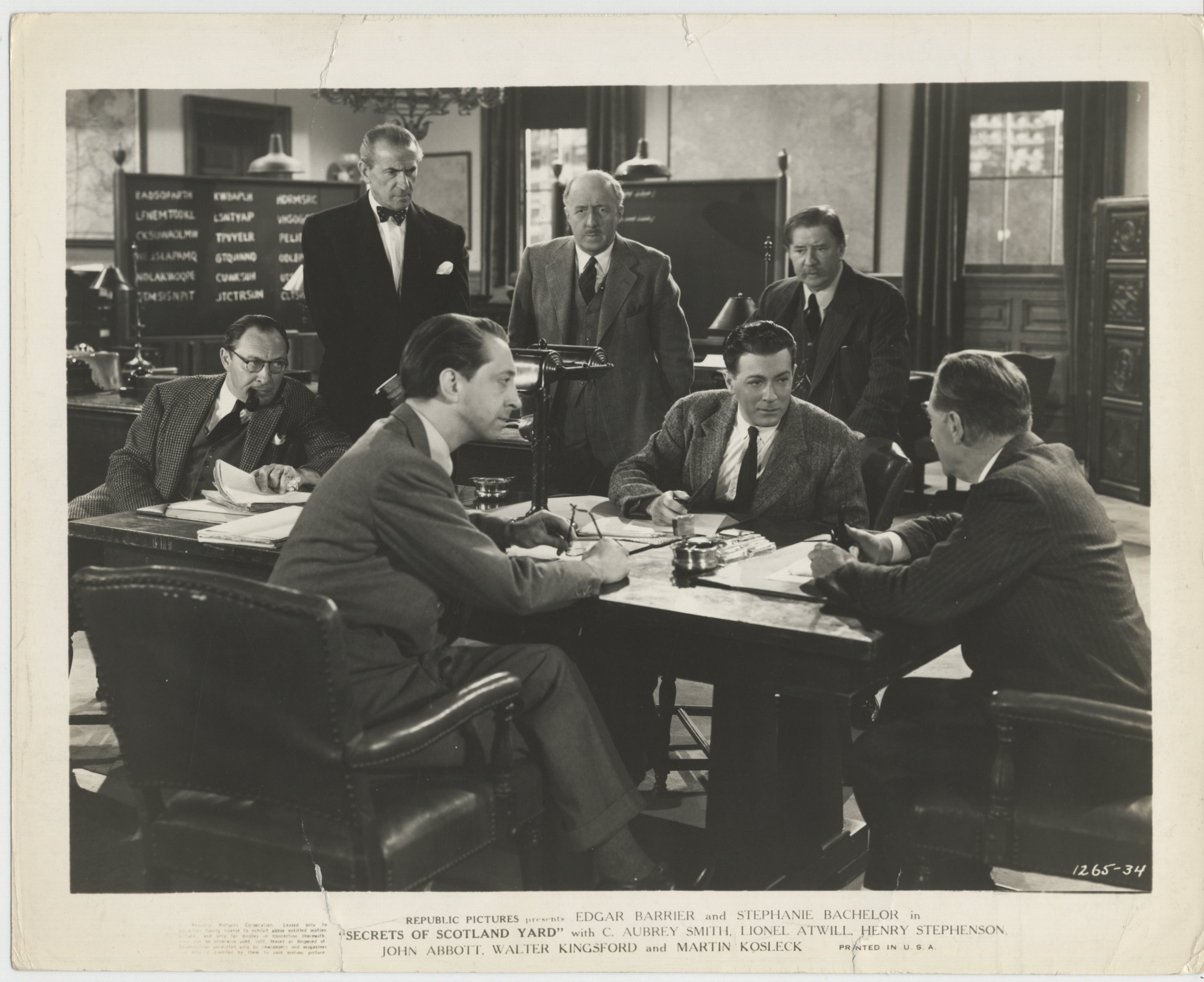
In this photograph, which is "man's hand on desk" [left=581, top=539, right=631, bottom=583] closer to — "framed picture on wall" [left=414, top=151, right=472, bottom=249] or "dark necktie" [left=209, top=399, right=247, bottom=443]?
"dark necktie" [left=209, top=399, right=247, bottom=443]

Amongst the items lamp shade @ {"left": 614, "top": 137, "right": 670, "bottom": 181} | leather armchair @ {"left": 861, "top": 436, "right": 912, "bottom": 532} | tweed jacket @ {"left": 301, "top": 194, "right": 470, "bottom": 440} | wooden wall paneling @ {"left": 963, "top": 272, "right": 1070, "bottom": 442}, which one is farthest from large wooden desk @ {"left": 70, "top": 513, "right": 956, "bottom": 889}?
wooden wall paneling @ {"left": 963, "top": 272, "right": 1070, "bottom": 442}

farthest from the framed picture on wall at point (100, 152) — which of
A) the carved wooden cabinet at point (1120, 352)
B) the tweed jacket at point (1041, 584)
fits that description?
the tweed jacket at point (1041, 584)

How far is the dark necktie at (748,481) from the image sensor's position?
134 inches

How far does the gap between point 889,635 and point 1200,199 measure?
102cm

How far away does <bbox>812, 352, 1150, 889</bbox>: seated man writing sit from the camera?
235cm

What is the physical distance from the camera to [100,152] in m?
9.94

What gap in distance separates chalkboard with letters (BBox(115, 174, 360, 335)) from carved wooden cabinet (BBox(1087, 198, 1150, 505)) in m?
5.25

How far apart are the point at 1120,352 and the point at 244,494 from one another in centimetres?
623

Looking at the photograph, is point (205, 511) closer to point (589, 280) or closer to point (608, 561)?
point (608, 561)

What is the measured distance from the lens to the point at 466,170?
1149cm

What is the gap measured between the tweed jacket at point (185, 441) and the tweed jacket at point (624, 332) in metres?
0.93

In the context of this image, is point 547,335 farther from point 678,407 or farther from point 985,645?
point 985,645

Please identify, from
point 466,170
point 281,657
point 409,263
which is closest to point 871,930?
point 281,657

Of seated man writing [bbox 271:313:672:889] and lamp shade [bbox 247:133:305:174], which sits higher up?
lamp shade [bbox 247:133:305:174]
